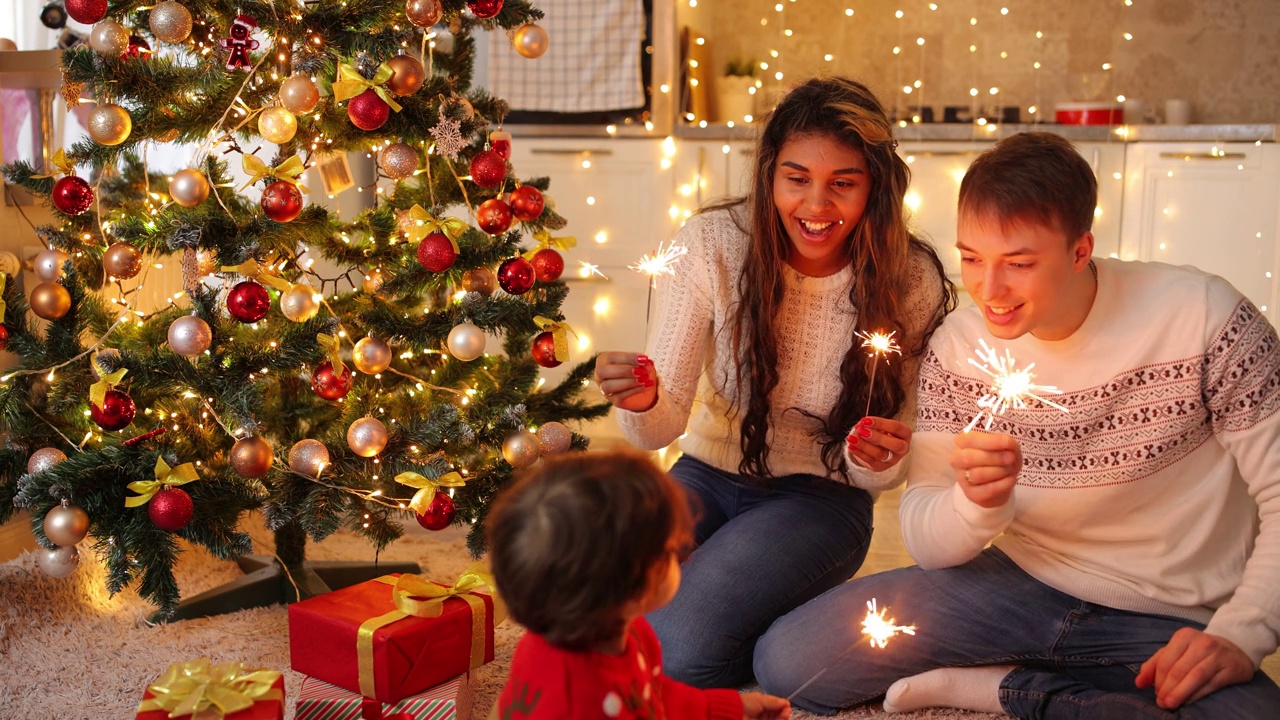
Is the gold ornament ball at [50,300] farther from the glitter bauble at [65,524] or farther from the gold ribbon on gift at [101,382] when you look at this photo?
the glitter bauble at [65,524]

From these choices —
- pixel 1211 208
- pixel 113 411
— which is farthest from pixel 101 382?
pixel 1211 208

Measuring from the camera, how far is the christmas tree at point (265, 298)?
1.62 meters

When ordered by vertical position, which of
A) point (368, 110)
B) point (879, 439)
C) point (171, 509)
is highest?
point (368, 110)

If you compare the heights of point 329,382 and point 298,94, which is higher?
point 298,94

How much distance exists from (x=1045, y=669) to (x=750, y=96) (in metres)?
2.44

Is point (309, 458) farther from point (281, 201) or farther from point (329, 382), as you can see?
point (281, 201)

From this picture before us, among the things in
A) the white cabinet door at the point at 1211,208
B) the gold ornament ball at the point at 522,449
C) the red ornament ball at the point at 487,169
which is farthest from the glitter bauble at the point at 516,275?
the white cabinet door at the point at 1211,208

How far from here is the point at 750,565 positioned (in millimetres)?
1684

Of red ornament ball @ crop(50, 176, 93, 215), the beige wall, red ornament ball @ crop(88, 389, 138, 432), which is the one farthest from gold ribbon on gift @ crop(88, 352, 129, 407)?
the beige wall

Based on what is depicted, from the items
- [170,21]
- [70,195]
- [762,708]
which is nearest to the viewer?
[762,708]

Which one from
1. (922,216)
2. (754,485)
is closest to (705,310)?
(754,485)

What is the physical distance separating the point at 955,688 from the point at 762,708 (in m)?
0.50

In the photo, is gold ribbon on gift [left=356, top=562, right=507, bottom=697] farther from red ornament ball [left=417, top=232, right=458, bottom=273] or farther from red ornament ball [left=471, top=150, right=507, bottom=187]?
red ornament ball [left=471, top=150, right=507, bottom=187]

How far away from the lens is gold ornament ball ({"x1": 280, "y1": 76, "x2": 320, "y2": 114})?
1.59 metres
